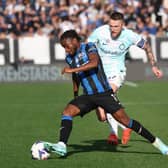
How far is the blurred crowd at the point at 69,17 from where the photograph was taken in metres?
27.0

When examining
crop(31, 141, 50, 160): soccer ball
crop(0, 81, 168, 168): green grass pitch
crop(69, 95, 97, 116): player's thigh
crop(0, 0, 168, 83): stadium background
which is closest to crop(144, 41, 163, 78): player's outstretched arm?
crop(0, 81, 168, 168): green grass pitch

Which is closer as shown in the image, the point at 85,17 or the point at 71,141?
the point at 71,141

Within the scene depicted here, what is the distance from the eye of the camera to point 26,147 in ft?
35.3

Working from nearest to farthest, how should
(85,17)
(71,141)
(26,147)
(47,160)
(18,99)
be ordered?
(47,160) → (26,147) → (71,141) → (18,99) → (85,17)

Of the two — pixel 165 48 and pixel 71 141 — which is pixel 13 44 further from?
pixel 71 141

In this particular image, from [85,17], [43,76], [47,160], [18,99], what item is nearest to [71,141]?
[47,160]

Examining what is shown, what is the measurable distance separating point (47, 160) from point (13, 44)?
1708 centimetres

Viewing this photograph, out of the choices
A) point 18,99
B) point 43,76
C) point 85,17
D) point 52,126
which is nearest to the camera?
point 52,126

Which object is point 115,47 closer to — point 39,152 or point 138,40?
point 138,40

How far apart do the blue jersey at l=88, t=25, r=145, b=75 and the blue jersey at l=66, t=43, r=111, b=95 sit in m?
1.49

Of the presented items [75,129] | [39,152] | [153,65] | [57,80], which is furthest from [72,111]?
[57,80]

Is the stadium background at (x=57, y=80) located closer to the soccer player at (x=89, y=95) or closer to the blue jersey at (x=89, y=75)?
the soccer player at (x=89, y=95)

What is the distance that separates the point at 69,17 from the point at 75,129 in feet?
48.3

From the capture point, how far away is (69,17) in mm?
27484
